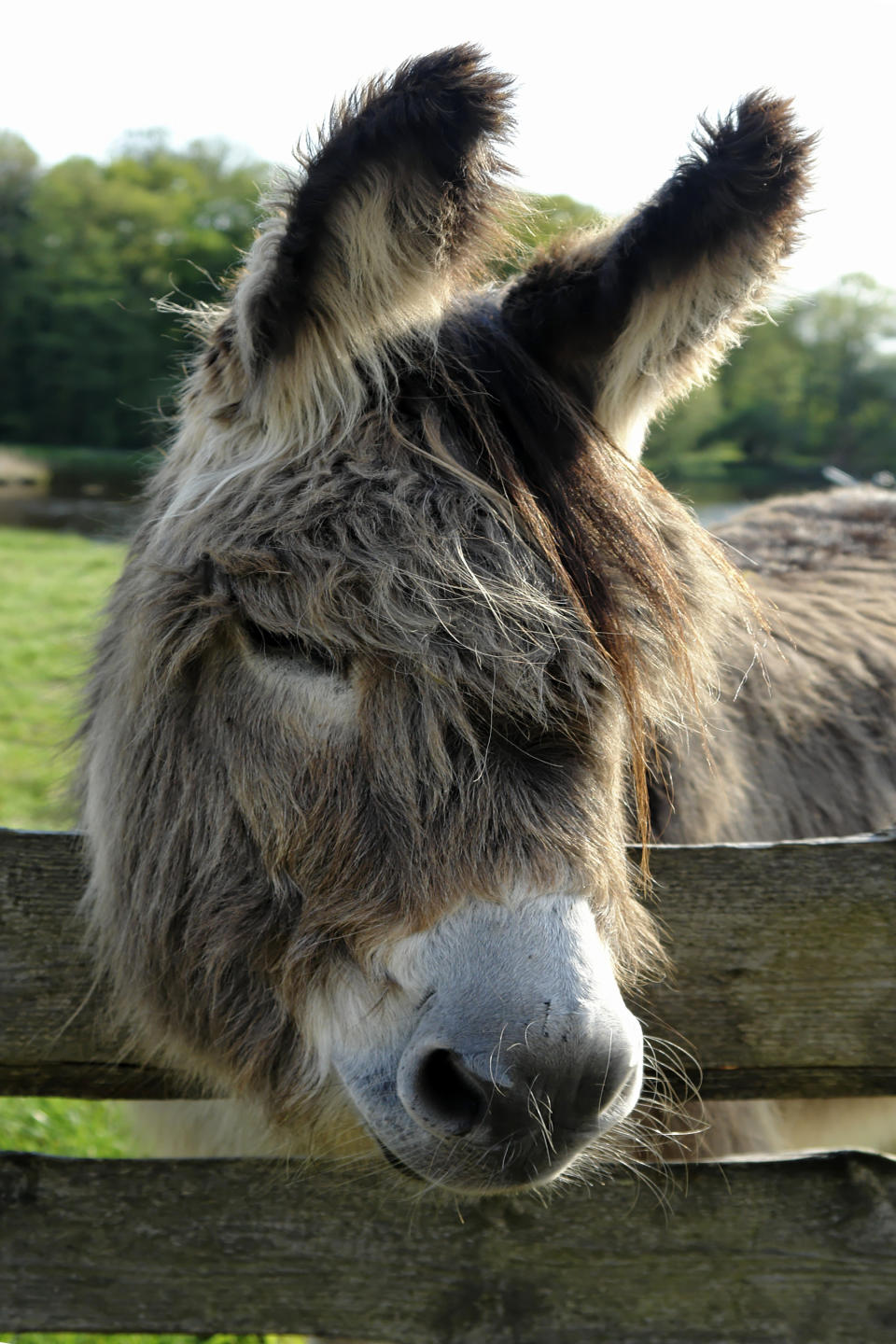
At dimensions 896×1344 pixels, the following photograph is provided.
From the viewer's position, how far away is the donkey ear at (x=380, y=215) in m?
1.51

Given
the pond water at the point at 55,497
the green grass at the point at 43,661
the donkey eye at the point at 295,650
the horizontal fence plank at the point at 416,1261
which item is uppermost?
the donkey eye at the point at 295,650

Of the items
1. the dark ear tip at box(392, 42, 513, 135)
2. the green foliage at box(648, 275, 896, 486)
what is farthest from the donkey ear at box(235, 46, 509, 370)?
the green foliage at box(648, 275, 896, 486)

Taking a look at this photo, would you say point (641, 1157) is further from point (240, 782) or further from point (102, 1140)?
point (102, 1140)

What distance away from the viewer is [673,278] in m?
1.87

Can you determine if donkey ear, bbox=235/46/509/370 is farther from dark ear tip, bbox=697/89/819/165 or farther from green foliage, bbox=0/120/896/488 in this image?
green foliage, bbox=0/120/896/488

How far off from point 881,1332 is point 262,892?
143cm

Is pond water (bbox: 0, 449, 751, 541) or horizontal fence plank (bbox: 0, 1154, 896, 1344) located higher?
horizontal fence plank (bbox: 0, 1154, 896, 1344)

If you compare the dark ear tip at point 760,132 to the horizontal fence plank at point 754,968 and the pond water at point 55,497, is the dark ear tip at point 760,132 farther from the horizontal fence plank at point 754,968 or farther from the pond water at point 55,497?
the pond water at point 55,497

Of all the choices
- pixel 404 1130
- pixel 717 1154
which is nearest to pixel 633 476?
pixel 404 1130

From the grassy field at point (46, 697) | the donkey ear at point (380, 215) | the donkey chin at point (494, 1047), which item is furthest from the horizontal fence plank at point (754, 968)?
the donkey ear at point (380, 215)

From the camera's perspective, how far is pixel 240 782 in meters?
1.75

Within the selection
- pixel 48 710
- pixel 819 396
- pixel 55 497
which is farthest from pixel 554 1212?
pixel 819 396

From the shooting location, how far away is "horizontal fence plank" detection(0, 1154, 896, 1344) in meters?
1.78

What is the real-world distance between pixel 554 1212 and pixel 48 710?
851cm
